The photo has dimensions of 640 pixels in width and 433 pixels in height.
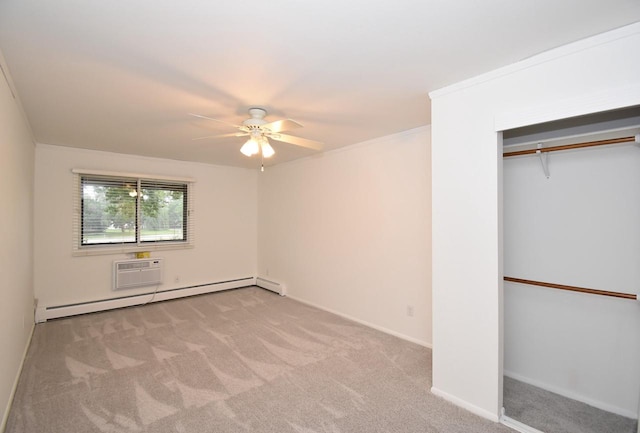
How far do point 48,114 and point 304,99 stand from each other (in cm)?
252

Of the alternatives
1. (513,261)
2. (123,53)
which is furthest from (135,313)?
(513,261)

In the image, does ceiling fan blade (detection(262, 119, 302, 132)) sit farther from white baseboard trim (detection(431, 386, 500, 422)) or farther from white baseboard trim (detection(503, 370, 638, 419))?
white baseboard trim (detection(503, 370, 638, 419))

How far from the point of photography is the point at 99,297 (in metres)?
4.49

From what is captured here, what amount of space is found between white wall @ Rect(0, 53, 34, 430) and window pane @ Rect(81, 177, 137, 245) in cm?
132

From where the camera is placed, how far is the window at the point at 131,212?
14.7 feet

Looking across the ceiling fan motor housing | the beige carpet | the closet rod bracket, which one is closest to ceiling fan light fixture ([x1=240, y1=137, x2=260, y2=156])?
the ceiling fan motor housing

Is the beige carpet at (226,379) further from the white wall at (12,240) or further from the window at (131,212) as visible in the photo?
the window at (131,212)

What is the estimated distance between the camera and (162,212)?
514 cm

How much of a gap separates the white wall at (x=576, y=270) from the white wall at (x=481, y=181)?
0.70 metres

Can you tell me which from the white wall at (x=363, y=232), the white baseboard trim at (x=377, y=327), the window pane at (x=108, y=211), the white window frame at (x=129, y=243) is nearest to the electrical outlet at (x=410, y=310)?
the white wall at (x=363, y=232)

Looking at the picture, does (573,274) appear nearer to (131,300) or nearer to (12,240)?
(12,240)

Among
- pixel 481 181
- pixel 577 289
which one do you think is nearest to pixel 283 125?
pixel 481 181

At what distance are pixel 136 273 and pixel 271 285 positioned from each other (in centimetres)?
217

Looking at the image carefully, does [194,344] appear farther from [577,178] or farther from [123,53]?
[577,178]
